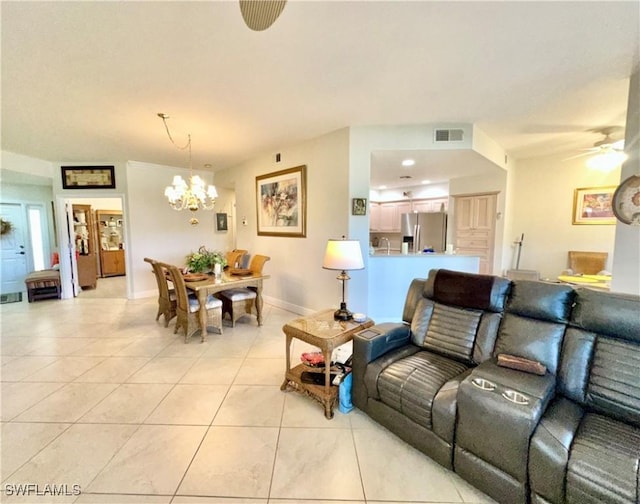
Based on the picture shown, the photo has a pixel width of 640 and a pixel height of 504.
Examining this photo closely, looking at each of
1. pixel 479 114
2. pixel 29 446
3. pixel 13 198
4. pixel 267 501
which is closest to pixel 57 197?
pixel 13 198

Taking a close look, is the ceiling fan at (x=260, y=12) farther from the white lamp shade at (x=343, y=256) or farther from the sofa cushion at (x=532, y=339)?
the sofa cushion at (x=532, y=339)

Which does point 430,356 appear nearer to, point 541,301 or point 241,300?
point 541,301

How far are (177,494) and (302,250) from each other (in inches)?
128

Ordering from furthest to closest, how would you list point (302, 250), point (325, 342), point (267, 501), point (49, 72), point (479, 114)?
point (302, 250), point (479, 114), point (49, 72), point (325, 342), point (267, 501)

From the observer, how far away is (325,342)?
2029 millimetres

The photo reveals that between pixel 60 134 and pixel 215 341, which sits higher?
pixel 60 134

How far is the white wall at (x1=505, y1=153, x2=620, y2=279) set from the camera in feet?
15.5

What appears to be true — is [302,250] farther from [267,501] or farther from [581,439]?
[581,439]

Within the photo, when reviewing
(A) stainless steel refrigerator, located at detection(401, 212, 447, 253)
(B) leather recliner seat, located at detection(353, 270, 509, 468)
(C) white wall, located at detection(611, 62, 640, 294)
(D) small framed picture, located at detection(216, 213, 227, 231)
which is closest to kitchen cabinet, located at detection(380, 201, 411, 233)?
(A) stainless steel refrigerator, located at detection(401, 212, 447, 253)

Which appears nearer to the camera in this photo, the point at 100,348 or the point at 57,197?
the point at 100,348

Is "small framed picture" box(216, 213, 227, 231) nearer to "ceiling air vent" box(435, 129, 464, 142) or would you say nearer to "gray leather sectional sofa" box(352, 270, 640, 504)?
"ceiling air vent" box(435, 129, 464, 142)

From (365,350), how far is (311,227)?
253cm

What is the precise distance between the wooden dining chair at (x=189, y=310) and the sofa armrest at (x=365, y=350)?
2.19 meters

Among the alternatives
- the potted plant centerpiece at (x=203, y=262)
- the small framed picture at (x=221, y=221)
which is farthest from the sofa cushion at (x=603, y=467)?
the small framed picture at (x=221, y=221)
